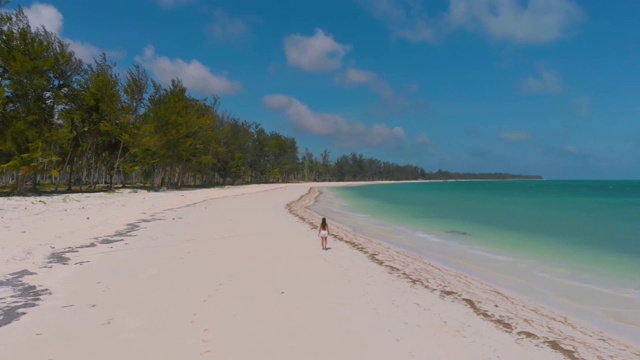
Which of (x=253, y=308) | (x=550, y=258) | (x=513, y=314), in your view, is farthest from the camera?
(x=550, y=258)

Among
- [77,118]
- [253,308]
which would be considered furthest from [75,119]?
[253,308]

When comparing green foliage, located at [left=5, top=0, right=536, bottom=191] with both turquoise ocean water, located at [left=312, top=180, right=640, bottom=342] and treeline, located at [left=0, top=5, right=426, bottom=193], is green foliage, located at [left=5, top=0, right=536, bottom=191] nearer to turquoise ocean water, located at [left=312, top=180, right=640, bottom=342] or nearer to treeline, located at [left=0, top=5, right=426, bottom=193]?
treeline, located at [left=0, top=5, right=426, bottom=193]

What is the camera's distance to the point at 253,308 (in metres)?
6.32

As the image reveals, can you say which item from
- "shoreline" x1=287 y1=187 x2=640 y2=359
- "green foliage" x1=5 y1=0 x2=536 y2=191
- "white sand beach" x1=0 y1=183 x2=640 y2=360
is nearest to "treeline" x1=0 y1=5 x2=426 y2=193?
"green foliage" x1=5 y1=0 x2=536 y2=191

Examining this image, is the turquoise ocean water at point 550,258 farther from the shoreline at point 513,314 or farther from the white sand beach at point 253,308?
the white sand beach at point 253,308

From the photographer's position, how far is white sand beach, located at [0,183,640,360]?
16.0 ft

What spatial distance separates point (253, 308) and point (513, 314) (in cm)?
474

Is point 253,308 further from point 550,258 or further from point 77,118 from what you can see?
point 77,118

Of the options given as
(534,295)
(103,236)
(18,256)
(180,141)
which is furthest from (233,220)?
(180,141)

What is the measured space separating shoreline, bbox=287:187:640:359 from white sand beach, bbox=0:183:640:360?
35 mm

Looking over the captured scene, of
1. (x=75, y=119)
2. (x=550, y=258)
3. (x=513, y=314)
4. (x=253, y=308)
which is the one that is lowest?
(x=550, y=258)

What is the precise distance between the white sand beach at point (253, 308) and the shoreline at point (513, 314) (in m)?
0.03

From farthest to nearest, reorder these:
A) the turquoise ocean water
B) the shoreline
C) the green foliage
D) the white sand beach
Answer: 1. the green foliage
2. the turquoise ocean water
3. the shoreline
4. the white sand beach

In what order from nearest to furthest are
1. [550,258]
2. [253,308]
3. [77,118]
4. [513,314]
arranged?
[253,308], [513,314], [550,258], [77,118]
